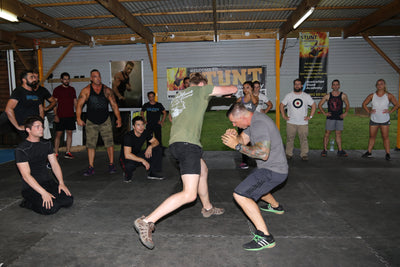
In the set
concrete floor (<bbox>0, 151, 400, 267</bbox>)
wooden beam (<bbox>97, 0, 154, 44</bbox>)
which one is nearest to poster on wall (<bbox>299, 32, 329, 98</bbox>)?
wooden beam (<bbox>97, 0, 154, 44</bbox>)

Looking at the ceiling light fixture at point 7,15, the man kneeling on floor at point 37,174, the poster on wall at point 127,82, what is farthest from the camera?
the poster on wall at point 127,82

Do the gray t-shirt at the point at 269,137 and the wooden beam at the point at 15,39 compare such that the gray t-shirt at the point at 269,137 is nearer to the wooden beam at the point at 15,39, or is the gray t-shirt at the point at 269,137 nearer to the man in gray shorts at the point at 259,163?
the man in gray shorts at the point at 259,163

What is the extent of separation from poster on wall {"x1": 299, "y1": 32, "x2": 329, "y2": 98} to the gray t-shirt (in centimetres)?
916

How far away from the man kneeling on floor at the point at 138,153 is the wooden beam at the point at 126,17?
11.8ft

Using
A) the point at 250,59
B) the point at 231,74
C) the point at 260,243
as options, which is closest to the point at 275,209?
the point at 260,243

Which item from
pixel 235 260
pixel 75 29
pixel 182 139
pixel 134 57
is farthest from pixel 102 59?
pixel 235 260

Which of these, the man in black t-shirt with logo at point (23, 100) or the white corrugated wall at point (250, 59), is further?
the white corrugated wall at point (250, 59)

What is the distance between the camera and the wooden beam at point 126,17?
307 inches

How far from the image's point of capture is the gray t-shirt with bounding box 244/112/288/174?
3324mm

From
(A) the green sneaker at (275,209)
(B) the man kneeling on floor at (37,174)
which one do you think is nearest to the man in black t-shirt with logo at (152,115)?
(B) the man kneeling on floor at (37,174)

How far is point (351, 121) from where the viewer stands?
14.9m

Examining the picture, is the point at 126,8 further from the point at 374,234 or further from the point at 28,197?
the point at 374,234

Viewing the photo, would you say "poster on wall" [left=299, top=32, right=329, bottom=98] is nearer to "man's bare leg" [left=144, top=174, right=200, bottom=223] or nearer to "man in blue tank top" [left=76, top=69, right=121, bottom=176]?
"man in blue tank top" [left=76, top=69, right=121, bottom=176]

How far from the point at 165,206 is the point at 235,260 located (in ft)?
2.98
